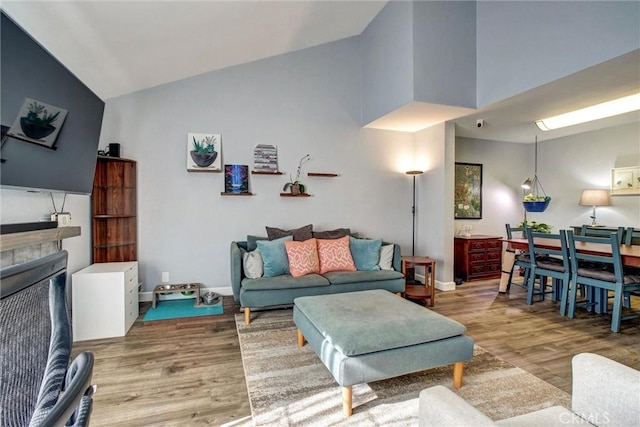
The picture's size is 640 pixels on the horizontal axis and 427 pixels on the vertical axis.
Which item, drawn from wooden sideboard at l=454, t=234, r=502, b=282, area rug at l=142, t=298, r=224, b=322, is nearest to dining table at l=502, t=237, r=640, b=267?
wooden sideboard at l=454, t=234, r=502, b=282

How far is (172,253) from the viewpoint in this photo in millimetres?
4012

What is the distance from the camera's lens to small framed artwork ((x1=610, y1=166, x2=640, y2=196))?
182 inches

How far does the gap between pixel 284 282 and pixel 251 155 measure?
73.3 inches

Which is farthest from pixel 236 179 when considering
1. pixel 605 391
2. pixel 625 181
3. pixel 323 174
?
pixel 625 181

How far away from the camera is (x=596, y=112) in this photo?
3.94 meters

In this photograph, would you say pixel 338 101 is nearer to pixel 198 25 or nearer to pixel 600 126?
pixel 198 25

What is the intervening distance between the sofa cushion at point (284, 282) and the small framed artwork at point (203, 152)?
5.31 ft

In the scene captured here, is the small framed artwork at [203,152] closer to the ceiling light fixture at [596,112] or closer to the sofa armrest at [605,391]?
the sofa armrest at [605,391]

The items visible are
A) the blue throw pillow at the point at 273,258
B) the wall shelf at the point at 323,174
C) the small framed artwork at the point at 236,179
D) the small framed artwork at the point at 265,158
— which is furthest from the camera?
the wall shelf at the point at 323,174

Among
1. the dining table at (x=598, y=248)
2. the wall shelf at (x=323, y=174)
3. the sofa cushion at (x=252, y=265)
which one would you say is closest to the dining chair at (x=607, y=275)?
the dining table at (x=598, y=248)

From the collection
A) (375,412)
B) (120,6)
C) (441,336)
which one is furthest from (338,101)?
(375,412)

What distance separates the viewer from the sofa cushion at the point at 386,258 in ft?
12.8

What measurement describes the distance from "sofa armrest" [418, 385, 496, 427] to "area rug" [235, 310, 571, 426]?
90 cm

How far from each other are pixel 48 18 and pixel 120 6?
1.68 feet
